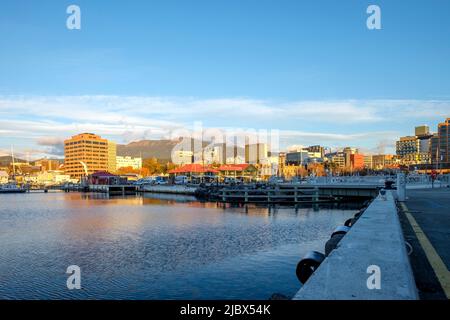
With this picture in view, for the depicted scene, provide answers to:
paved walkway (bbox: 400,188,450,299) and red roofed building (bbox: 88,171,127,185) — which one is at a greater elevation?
paved walkway (bbox: 400,188,450,299)

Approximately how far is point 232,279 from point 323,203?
4457 cm

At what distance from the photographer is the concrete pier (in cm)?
533

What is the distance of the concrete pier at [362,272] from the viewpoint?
533cm

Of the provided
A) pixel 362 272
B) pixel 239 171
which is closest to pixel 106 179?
pixel 239 171

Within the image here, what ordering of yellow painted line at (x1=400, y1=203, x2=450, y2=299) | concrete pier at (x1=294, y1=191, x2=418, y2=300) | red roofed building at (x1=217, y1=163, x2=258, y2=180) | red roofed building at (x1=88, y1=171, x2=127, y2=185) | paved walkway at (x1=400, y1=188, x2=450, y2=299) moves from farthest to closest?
red roofed building at (x1=217, y1=163, x2=258, y2=180)
red roofed building at (x1=88, y1=171, x2=127, y2=185)
yellow painted line at (x1=400, y1=203, x2=450, y2=299)
paved walkway at (x1=400, y1=188, x2=450, y2=299)
concrete pier at (x1=294, y1=191, x2=418, y2=300)

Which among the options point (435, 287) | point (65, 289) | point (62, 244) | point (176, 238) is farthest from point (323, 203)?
point (435, 287)

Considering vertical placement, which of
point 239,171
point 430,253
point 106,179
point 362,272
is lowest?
point 106,179

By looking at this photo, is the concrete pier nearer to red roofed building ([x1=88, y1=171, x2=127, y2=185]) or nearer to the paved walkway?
the paved walkway

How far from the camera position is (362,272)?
639 centimetres

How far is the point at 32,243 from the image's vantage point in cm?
2408

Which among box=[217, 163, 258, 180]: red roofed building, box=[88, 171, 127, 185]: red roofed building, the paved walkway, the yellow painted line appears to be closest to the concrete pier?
the paved walkway

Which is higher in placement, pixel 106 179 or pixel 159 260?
pixel 159 260

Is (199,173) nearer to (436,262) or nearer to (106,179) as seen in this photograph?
(106,179)
